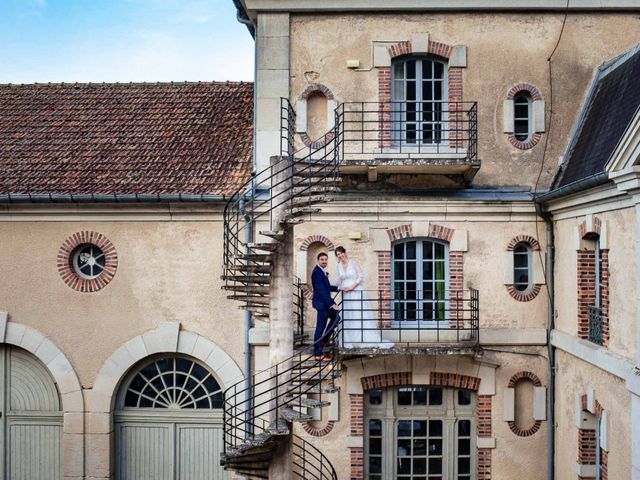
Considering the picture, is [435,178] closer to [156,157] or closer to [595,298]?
[595,298]

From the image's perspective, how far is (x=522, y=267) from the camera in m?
13.0

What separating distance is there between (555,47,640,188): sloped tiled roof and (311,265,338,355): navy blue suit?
13.3 feet

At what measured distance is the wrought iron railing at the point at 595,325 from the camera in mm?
10734

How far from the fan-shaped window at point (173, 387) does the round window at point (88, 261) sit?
188 cm

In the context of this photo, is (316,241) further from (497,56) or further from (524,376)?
(497,56)

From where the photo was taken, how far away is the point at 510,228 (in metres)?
12.9

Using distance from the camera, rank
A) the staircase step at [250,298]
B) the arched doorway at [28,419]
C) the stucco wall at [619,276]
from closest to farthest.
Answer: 1. the stucco wall at [619,276]
2. the staircase step at [250,298]
3. the arched doorway at [28,419]

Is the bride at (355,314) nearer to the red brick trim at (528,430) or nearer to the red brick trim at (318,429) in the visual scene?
the red brick trim at (318,429)

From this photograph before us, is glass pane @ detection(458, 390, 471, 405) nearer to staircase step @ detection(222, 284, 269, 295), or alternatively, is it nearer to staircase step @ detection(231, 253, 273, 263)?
staircase step @ detection(222, 284, 269, 295)

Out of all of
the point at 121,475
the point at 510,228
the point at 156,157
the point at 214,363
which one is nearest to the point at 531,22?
the point at 510,228

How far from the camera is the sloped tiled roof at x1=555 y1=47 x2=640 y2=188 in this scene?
10.6 m

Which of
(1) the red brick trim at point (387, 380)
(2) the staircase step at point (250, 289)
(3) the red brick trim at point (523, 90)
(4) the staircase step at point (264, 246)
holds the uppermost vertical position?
(3) the red brick trim at point (523, 90)

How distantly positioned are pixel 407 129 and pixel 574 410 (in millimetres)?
5270

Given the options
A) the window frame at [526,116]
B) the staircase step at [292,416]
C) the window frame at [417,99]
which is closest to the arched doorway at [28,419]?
the staircase step at [292,416]
